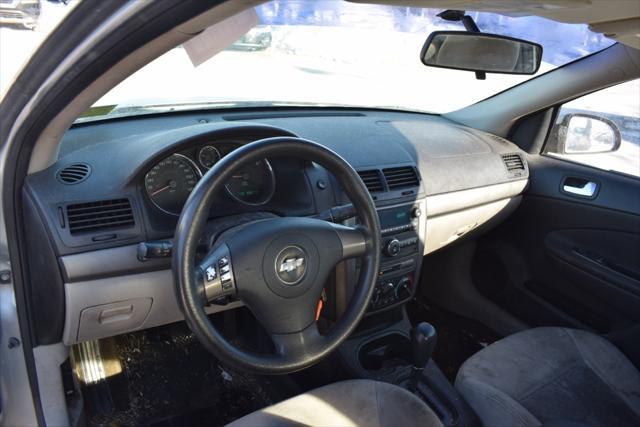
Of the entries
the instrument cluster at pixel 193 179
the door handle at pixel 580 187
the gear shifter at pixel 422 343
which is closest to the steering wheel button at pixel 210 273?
the instrument cluster at pixel 193 179

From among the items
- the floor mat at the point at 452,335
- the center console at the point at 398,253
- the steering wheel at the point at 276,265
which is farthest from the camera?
the floor mat at the point at 452,335

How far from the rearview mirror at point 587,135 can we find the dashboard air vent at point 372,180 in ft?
4.11

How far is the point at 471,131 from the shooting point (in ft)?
Answer: 10.4

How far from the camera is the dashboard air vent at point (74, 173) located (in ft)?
5.92

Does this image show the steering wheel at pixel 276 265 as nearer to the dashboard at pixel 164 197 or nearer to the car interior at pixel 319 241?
the car interior at pixel 319 241

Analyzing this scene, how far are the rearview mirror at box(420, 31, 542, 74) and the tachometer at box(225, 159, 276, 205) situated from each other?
90 cm

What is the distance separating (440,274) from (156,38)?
2710mm

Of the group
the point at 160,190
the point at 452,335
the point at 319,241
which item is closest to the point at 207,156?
the point at 160,190

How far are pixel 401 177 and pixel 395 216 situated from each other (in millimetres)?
184

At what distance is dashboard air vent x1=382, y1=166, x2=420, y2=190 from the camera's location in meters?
2.46

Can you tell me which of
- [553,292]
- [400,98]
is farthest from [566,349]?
[400,98]

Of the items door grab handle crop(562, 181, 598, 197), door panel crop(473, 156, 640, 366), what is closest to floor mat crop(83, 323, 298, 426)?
door panel crop(473, 156, 640, 366)

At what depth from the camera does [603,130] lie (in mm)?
2943

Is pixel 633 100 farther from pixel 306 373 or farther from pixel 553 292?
pixel 306 373
